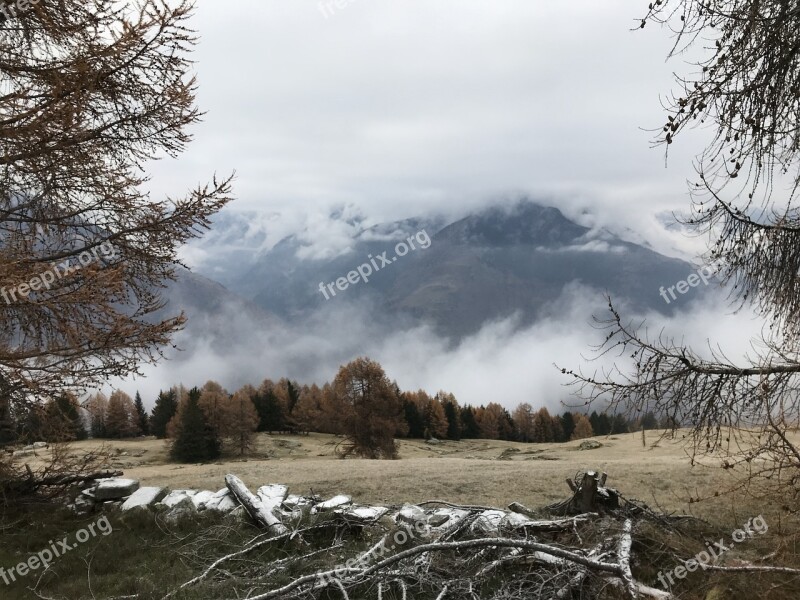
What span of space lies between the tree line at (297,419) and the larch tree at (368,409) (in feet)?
0.24

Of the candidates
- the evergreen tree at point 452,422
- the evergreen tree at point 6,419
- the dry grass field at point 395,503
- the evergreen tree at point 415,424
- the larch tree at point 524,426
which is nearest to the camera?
the dry grass field at point 395,503

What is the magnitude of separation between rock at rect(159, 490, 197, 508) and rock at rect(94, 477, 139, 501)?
0.91 meters

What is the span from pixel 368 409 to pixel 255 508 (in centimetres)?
3153

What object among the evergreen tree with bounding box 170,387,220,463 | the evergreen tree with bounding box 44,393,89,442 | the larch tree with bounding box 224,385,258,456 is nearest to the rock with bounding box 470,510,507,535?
the evergreen tree with bounding box 44,393,89,442

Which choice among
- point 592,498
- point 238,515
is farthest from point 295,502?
point 592,498

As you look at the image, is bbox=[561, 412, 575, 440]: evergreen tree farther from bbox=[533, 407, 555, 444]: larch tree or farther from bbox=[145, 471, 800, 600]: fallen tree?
bbox=[145, 471, 800, 600]: fallen tree

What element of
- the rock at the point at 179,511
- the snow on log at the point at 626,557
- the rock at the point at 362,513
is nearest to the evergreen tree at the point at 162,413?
the rock at the point at 179,511

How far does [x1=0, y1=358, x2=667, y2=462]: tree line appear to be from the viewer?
360 inches

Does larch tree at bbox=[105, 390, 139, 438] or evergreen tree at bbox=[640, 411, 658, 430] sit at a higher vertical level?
evergreen tree at bbox=[640, 411, 658, 430]

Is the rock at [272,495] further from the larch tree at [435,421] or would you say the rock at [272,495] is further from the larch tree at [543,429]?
the larch tree at [543,429]

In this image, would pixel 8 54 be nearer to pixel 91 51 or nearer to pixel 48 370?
pixel 91 51

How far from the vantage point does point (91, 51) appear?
679 cm

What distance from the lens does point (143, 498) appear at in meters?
10.3

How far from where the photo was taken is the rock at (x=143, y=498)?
10.1 m
